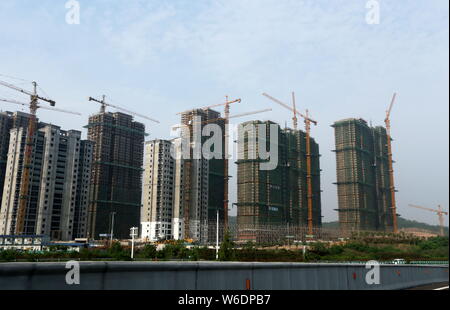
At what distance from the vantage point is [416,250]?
4614 inches

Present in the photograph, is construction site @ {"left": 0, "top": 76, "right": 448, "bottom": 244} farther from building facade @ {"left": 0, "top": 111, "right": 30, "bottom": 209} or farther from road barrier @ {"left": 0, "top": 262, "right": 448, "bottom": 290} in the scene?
road barrier @ {"left": 0, "top": 262, "right": 448, "bottom": 290}

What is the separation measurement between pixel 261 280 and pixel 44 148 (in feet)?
508

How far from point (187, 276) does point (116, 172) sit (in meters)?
182

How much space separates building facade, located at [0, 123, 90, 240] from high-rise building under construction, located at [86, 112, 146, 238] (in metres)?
14.5

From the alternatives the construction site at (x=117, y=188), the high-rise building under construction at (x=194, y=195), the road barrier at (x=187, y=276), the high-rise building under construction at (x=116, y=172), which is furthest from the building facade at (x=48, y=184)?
the road barrier at (x=187, y=276)

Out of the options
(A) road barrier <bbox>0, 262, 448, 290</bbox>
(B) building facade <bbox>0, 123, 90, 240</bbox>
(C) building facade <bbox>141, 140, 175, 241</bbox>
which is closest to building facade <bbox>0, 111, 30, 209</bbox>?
(B) building facade <bbox>0, 123, 90, 240</bbox>

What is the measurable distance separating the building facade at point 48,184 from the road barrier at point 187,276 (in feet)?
469

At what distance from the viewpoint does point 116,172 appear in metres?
187

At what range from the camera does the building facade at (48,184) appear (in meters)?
142

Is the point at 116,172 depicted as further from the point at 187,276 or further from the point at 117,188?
the point at 187,276

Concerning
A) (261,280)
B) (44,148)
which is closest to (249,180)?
(44,148)

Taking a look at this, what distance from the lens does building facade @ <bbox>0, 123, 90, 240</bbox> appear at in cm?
14225
